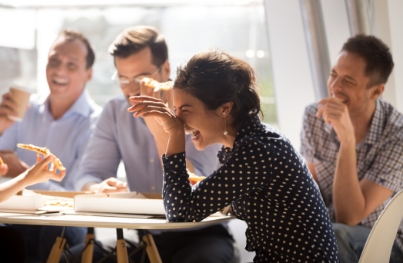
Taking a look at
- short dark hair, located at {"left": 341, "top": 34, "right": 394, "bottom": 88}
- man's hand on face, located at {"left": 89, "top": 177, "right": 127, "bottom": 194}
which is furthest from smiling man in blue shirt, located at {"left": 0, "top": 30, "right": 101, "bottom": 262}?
short dark hair, located at {"left": 341, "top": 34, "right": 394, "bottom": 88}

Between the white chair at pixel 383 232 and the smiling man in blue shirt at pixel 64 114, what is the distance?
2182 mm

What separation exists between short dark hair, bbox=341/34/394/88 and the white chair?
1078mm

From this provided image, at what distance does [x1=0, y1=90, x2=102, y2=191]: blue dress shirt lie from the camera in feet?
9.85

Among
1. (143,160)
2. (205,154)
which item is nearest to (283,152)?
(205,154)

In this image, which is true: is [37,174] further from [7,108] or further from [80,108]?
[80,108]

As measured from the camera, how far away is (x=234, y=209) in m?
1.55

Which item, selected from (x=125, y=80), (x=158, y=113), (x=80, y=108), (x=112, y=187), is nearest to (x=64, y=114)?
(x=80, y=108)

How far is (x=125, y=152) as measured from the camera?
2.45 metres

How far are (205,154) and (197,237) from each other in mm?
524

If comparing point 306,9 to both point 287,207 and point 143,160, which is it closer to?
point 143,160

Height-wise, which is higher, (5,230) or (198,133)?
(198,133)

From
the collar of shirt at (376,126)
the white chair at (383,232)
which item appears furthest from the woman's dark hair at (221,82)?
the collar of shirt at (376,126)

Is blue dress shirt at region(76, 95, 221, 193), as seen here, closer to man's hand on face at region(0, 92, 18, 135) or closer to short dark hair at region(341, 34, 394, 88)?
man's hand on face at region(0, 92, 18, 135)

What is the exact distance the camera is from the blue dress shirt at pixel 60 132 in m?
3.00
